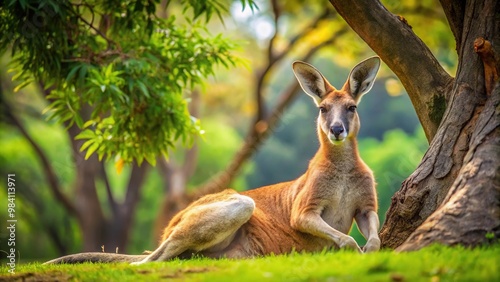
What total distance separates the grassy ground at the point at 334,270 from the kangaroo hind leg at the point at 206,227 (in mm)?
1009

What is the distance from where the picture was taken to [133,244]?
34531mm

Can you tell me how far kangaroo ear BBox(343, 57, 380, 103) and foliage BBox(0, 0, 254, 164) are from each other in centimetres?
217

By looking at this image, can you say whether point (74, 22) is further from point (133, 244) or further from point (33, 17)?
point (133, 244)

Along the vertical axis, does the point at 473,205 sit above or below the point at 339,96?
below

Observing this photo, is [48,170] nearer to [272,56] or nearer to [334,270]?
[272,56]

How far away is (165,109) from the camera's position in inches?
383

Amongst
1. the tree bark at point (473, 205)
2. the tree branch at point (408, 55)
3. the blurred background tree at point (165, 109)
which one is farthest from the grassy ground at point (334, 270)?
the blurred background tree at point (165, 109)

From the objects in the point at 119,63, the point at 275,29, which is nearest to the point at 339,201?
the point at 119,63

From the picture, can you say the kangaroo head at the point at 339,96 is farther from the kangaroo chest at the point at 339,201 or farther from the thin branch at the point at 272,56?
the thin branch at the point at 272,56

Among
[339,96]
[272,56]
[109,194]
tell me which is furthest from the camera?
[109,194]

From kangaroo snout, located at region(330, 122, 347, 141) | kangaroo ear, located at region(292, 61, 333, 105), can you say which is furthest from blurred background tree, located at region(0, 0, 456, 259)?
kangaroo snout, located at region(330, 122, 347, 141)

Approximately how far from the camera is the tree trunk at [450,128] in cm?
629

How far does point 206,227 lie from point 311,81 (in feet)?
7.52

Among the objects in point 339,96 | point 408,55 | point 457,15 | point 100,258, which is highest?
point 457,15
